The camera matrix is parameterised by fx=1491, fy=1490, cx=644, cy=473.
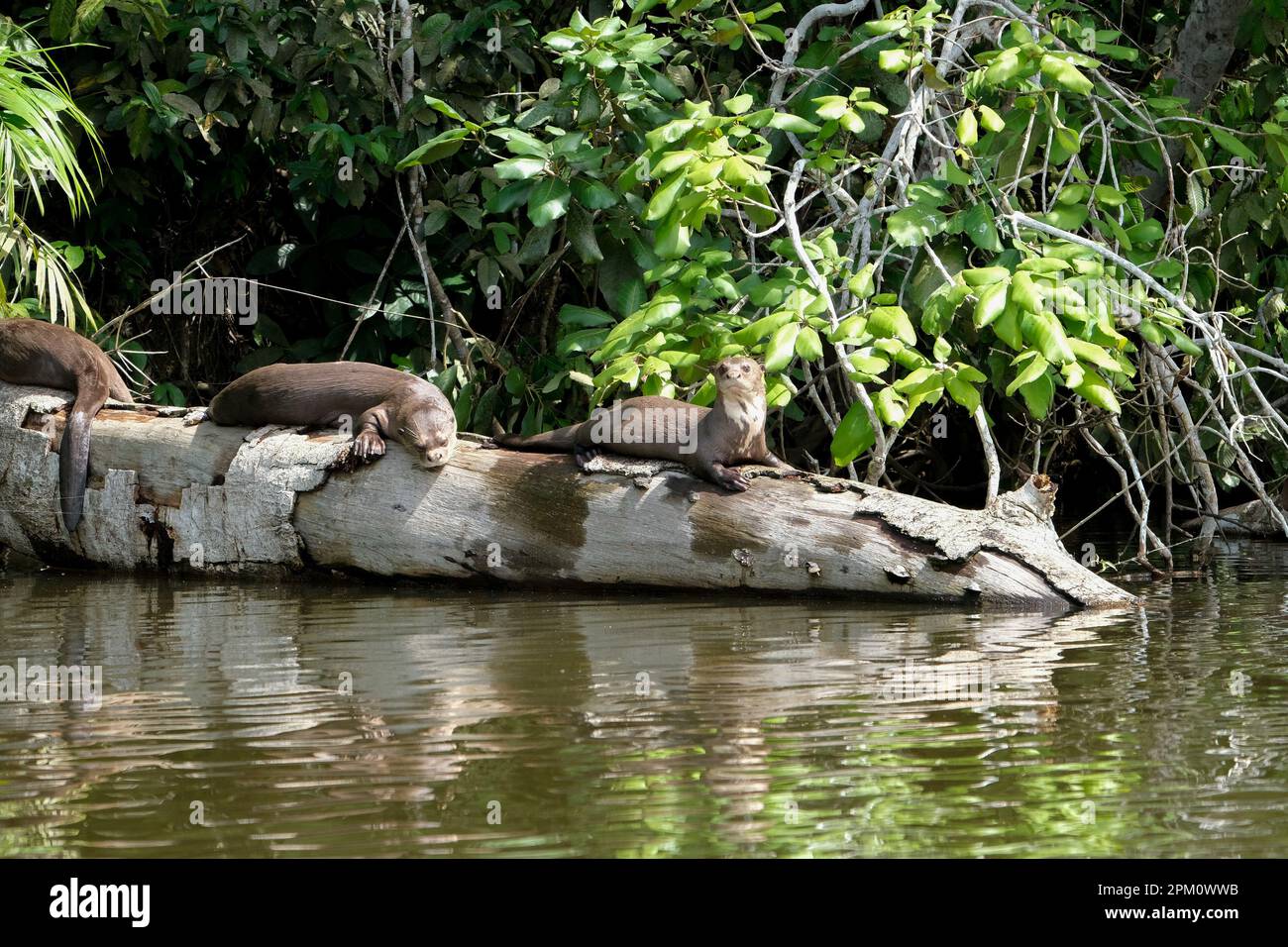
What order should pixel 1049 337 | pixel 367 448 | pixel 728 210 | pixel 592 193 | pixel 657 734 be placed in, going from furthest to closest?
pixel 728 210, pixel 592 193, pixel 367 448, pixel 1049 337, pixel 657 734

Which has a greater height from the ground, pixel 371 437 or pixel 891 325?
pixel 891 325

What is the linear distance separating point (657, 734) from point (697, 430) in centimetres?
215

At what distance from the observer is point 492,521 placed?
5109 mm

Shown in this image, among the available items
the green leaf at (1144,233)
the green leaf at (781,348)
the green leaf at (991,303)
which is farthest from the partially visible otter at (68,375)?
the green leaf at (1144,233)

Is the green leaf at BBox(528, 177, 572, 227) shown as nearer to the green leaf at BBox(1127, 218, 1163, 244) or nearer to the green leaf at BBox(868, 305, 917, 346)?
the green leaf at BBox(868, 305, 917, 346)

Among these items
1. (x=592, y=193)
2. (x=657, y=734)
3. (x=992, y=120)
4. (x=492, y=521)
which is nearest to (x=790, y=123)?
(x=992, y=120)

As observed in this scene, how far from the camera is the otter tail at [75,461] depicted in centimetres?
566

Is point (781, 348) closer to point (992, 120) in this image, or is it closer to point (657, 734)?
point (992, 120)

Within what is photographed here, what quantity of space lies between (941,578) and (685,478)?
90 cm

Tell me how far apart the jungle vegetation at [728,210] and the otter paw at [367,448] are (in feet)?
2.78

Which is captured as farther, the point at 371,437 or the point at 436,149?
the point at 436,149

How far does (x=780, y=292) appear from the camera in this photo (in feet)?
16.2

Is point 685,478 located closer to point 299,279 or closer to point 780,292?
point 780,292

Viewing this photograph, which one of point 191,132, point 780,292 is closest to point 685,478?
point 780,292
